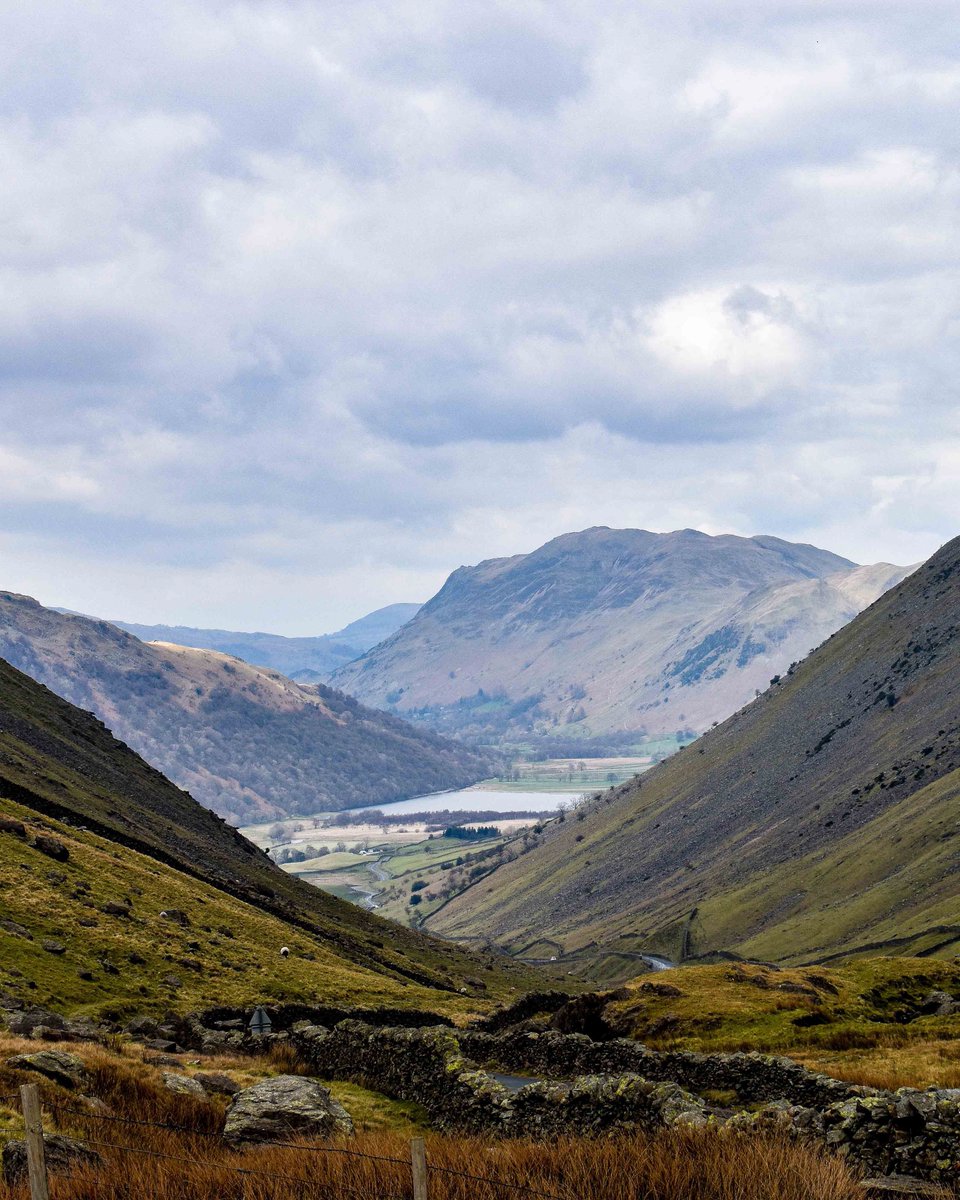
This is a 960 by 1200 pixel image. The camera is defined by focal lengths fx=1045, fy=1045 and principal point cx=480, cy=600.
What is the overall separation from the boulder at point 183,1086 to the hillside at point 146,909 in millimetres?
20708

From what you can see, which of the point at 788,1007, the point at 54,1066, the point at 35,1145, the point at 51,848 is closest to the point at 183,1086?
the point at 54,1066

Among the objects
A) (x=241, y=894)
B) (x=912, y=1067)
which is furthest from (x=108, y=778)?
(x=912, y=1067)

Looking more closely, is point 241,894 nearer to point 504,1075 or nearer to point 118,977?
point 118,977

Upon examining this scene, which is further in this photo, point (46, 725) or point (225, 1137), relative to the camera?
point (46, 725)

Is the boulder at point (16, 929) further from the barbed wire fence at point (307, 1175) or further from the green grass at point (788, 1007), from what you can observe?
the barbed wire fence at point (307, 1175)

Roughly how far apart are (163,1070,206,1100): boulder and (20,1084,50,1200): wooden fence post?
53.2 ft

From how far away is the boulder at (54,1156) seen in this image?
70.5 feet

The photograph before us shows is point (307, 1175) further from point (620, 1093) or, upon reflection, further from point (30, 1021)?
point (30, 1021)

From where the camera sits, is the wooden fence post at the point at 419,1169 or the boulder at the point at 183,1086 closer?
the wooden fence post at the point at 419,1169

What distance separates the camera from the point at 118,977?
6169 centimetres

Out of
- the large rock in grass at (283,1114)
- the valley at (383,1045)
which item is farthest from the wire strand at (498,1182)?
the large rock in grass at (283,1114)

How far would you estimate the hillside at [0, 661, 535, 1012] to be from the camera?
62594 millimetres

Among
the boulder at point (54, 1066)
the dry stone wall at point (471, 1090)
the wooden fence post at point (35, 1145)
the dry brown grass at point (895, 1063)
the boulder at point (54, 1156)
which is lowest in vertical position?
the dry brown grass at point (895, 1063)

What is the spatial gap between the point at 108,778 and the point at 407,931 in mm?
54284
